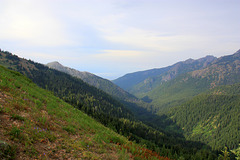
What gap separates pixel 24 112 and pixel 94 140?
26.2 feet

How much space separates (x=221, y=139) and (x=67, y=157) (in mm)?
273288

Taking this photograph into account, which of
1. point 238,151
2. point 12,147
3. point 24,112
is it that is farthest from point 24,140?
point 238,151

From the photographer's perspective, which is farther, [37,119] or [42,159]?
[37,119]

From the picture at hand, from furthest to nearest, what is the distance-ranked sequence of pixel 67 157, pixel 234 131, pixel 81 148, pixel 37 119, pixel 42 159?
pixel 234 131
pixel 37 119
pixel 81 148
pixel 67 157
pixel 42 159

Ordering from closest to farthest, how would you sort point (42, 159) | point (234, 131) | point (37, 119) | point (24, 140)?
1. point (42, 159)
2. point (24, 140)
3. point (37, 119)
4. point (234, 131)

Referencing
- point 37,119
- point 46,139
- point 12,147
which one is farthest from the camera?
point 37,119

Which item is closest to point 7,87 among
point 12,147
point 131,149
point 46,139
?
point 46,139

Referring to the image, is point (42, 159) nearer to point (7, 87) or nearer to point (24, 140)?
point (24, 140)

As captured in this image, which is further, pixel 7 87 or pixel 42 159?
pixel 7 87

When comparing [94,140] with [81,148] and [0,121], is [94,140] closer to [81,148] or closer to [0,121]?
[81,148]

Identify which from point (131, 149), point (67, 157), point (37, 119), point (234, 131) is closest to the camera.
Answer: point (67, 157)

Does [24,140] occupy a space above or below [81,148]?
above

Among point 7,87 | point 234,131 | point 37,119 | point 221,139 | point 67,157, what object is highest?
point 7,87

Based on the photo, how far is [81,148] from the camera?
10.6 metres
